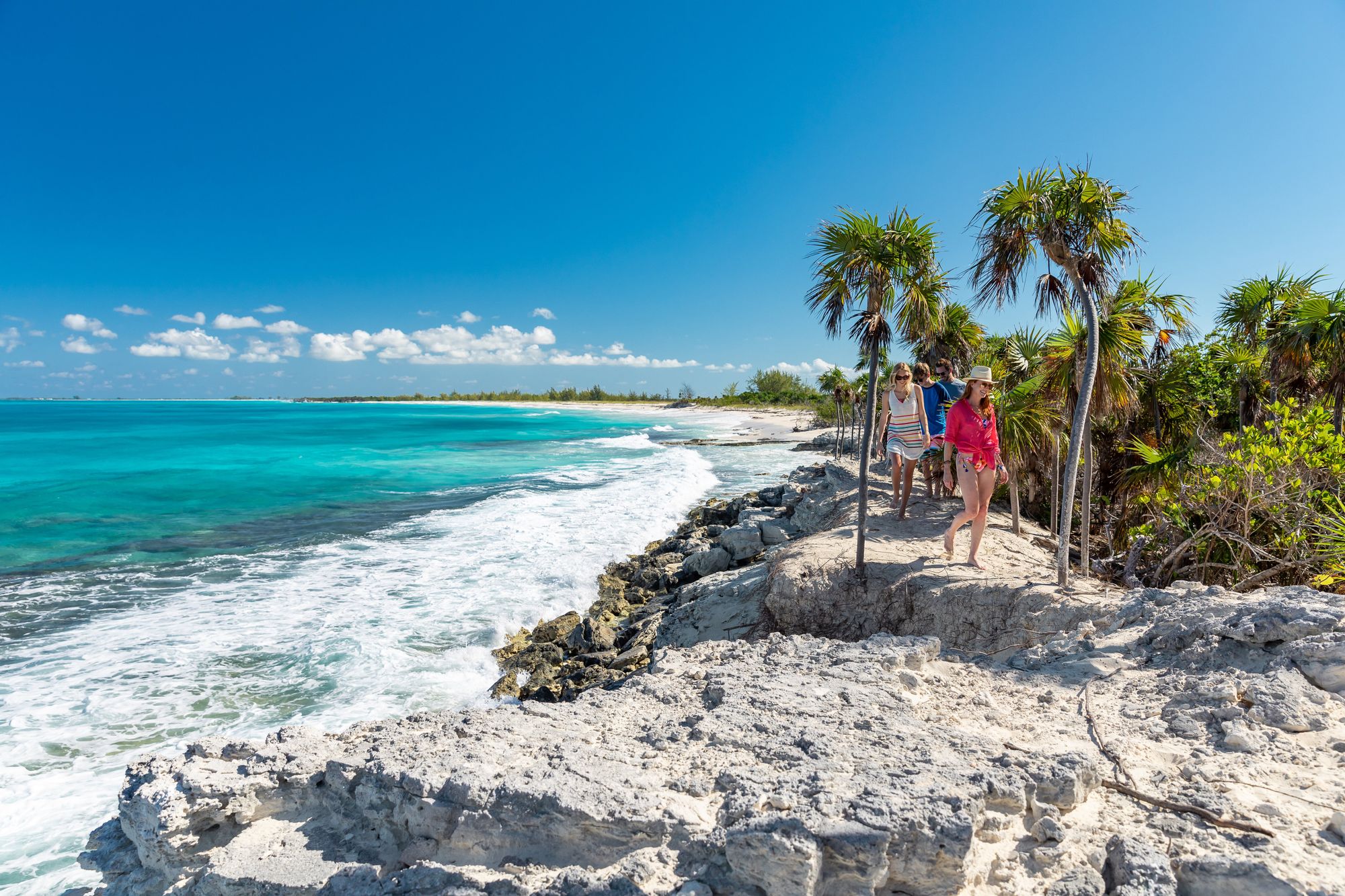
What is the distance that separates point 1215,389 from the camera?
451 inches

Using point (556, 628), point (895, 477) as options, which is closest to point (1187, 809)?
point (895, 477)

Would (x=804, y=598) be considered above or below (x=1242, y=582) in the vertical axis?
below

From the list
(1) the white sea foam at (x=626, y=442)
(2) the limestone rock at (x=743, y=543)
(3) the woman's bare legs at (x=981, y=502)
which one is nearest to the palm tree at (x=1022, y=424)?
(3) the woman's bare legs at (x=981, y=502)

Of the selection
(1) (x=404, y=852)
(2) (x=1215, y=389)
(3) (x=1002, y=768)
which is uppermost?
(2) (x=1215, y=389)

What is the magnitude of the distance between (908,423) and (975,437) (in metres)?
1.78

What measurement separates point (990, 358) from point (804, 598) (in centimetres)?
889

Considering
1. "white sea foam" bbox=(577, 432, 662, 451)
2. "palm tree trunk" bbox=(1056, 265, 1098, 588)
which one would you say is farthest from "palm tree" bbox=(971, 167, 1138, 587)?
"white sea foam" bbox=(577, 432, 662, 451)

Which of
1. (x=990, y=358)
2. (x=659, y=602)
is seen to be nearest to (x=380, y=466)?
(x=659, y=602)

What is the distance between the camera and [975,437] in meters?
6.58

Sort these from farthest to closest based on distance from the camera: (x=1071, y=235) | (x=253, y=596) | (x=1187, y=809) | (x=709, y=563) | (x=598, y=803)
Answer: (x=709, y=563)
(x=253, y=596)
(x=1071, y=235)
(x=598, y=803)
(x=1187, y=809)

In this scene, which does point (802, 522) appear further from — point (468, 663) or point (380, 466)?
point (380, 466)

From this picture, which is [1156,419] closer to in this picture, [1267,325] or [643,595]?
[1267,325]

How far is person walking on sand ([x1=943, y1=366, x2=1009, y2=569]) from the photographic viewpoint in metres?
6.59

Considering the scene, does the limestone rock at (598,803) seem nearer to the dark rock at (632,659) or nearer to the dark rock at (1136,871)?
the dark rock at (1136,871)
